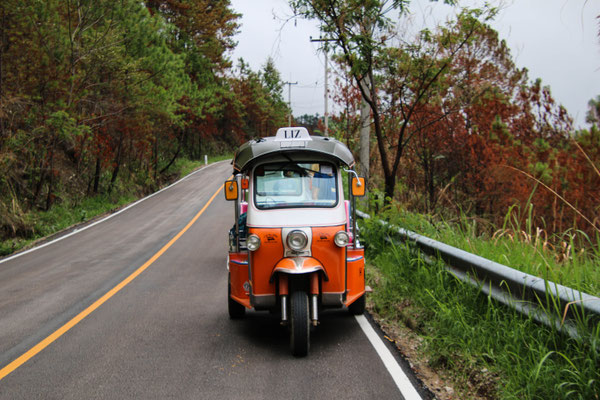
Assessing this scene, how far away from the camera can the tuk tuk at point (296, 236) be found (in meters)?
5.29

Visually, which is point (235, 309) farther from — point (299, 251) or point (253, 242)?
point (299, 251)

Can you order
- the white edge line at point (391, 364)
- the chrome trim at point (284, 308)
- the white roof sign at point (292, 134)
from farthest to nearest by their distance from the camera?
the white roof sign at point (292, 134) → the chrome trim at point (284, 308) → the white edge line at point (391, 364)

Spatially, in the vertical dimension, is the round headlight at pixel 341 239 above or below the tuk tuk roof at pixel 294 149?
below

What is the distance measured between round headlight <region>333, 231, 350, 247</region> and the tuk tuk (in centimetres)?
1

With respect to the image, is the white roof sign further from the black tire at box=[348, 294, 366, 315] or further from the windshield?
the black tire at box=[348, 294, 366, 315]

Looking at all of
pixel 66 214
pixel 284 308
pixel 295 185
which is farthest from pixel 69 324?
pixel 66 214

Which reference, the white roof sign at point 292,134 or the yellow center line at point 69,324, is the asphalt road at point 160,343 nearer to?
the yellow center line at point 69,324

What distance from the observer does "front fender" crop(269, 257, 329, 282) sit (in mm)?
5113

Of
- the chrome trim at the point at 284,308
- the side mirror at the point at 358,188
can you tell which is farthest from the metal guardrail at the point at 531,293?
the chrome trim at the point at 284,308

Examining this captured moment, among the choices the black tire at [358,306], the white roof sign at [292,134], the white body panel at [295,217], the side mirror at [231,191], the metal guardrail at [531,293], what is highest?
the white roof sign at [292,134]

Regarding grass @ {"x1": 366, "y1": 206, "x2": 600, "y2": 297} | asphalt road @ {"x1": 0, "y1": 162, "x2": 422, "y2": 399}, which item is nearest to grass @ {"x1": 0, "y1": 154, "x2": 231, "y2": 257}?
asphalt road @ {"x1": 0, "y1": 162, "x2": 422, "y2": 399}

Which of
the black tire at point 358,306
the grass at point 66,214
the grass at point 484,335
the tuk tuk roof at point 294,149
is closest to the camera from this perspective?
the grass at point 484,335

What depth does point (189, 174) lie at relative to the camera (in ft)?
125

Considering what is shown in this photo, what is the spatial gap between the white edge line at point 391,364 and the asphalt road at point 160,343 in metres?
0.08
